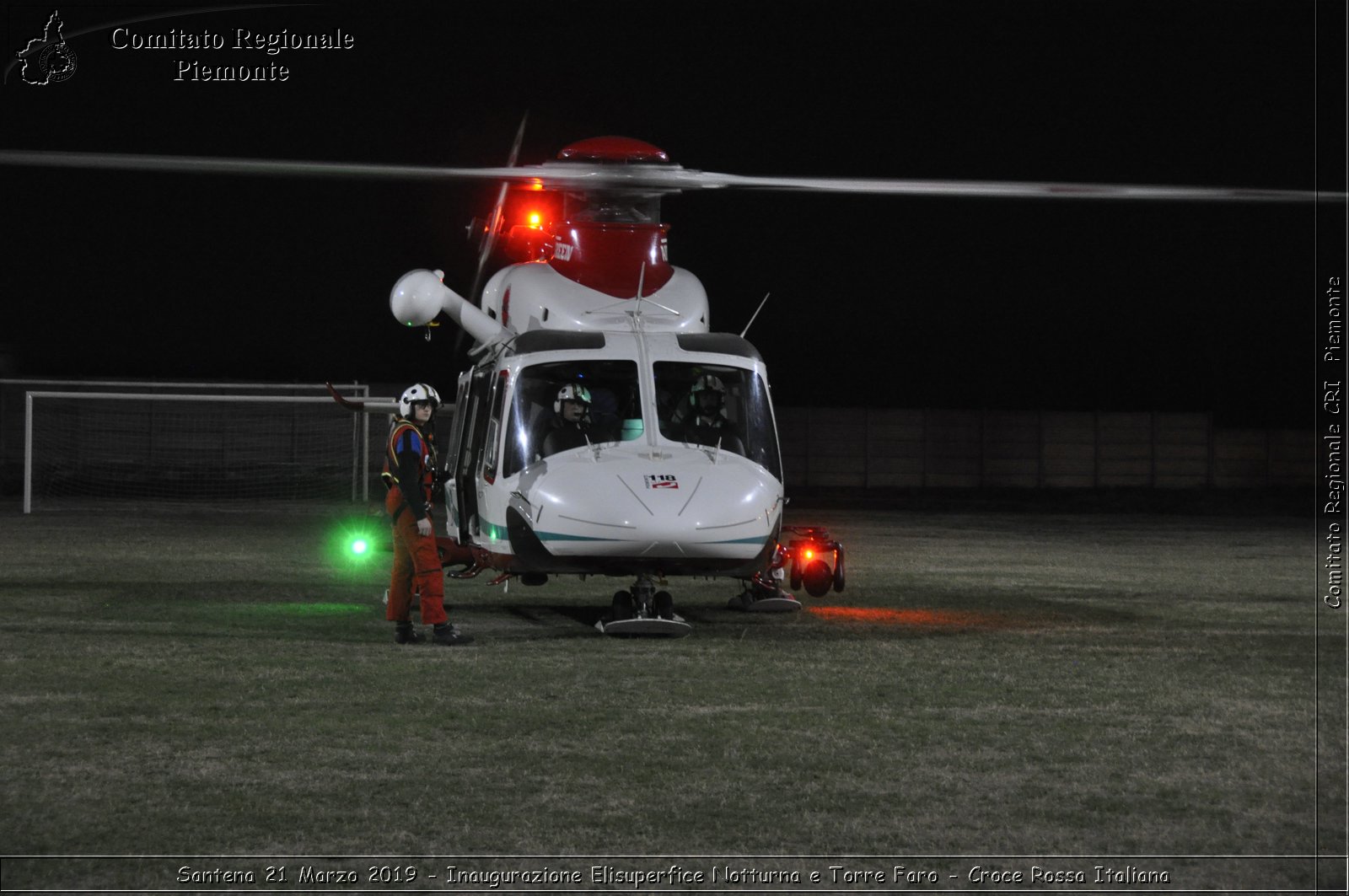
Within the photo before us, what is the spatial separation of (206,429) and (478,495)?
25.6m

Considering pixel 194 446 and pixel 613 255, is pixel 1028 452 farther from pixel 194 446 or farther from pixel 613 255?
pixel 613 255

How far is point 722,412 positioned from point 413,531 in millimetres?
2686

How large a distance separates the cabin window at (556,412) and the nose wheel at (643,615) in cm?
124

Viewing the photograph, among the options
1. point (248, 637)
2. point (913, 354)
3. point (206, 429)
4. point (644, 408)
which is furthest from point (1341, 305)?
point (913, 354)

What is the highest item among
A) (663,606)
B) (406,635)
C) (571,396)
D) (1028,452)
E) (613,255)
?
(613,255)

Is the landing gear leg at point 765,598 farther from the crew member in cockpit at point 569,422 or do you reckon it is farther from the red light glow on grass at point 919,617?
the crew member in cockpit at point 569,422

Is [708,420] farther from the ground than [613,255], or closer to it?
closer to it

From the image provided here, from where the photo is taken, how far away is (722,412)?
1212 centimetres

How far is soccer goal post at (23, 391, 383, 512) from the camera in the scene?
35188 millimetres

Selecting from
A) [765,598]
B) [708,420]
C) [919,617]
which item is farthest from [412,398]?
[919,617]

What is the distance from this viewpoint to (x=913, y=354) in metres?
50.4

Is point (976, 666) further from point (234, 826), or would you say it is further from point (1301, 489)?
point (1301, 489)

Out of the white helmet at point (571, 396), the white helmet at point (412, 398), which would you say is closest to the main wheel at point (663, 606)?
the white helmet at point (571, 396)

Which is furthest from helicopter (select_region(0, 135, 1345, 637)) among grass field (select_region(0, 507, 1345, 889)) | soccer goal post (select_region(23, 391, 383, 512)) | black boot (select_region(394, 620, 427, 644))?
soccer goal post (select_region(23, 391, 383, 512))
